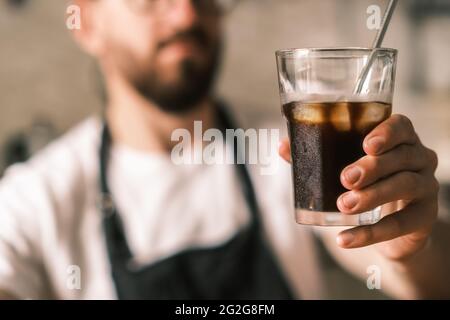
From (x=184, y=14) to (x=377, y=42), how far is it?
0.88 m

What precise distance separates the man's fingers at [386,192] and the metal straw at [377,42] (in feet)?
0.33

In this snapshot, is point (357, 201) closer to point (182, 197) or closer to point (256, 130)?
point (182, 197)

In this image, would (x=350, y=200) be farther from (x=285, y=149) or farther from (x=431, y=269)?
(x=431, y=269)

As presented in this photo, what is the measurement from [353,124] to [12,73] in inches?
47.1

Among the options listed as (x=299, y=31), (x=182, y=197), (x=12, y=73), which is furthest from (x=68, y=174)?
(x=299, y=31)

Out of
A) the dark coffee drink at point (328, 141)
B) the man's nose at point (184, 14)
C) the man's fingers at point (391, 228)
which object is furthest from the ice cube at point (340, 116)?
the man's nose at point (184, 14)

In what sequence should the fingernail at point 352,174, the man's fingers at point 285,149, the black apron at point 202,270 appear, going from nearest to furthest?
the fingernail at point 352,174 → the man's fingers at point 285,149 → the black apron at point 202,270

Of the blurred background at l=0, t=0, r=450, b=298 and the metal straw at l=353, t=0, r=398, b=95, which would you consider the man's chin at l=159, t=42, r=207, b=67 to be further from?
the metal straw at l=353, t=0, r=398, b=95

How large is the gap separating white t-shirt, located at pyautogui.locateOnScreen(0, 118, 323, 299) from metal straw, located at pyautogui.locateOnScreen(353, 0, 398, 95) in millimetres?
772

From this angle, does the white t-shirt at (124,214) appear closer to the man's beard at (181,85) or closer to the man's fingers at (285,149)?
the man's beard at (181,85)

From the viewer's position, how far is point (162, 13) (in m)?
1.44

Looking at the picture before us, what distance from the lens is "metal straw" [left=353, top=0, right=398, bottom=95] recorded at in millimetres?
632

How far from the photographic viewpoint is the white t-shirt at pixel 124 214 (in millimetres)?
1300

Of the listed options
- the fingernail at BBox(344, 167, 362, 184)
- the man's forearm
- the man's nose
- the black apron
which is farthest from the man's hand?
the man's nose
